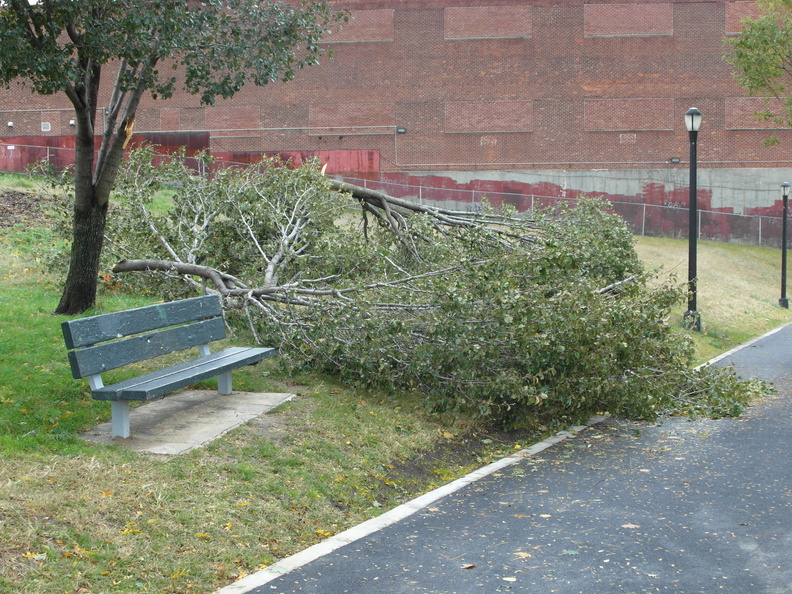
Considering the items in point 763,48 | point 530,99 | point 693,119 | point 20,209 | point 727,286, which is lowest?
point 727,286

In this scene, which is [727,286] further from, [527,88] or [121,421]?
[121,421]

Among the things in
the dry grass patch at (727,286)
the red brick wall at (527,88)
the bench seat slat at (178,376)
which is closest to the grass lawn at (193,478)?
the bench seat slat at (178,376)

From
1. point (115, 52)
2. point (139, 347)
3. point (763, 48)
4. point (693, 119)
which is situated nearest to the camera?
point (139, 347)

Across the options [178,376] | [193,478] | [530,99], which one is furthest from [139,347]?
[530,99]

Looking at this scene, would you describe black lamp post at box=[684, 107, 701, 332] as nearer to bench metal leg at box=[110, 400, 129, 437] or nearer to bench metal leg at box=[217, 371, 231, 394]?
bench metal leg at box=[217, 371, 231, 394]

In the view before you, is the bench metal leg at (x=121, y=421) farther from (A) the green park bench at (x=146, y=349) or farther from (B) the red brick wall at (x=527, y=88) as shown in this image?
(B) the red brick wall at (x=527, y=88)

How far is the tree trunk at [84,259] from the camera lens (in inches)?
388

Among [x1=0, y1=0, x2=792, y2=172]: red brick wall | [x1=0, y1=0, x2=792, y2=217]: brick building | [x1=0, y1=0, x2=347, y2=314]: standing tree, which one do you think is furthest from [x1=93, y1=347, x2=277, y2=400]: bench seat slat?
[x1=0, y1=0, x2=792, y2=172]: red brick wall

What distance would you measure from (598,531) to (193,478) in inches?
101

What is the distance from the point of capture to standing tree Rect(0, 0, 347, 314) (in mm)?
7938

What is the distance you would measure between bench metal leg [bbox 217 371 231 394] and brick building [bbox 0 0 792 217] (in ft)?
103

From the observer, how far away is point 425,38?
39312mm

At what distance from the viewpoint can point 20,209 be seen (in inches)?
701

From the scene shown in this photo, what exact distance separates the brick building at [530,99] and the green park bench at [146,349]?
3124 centimetres
